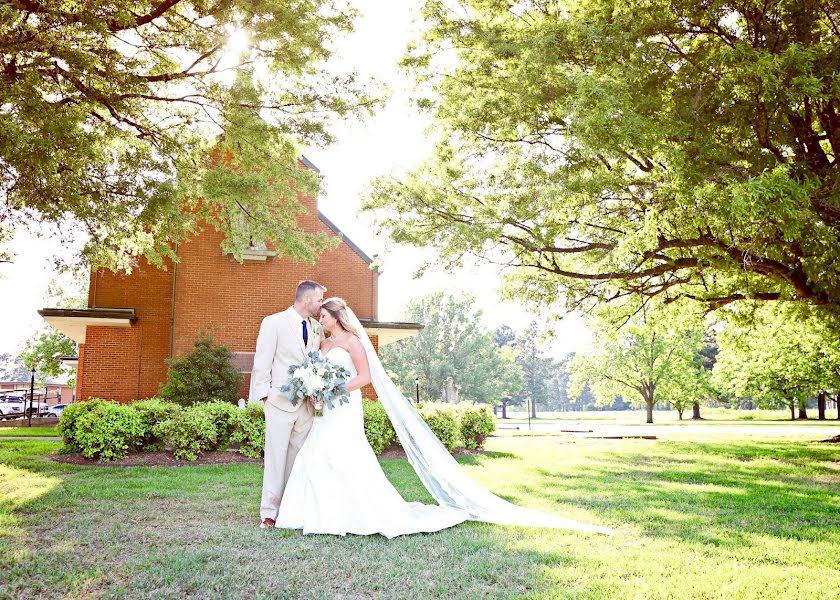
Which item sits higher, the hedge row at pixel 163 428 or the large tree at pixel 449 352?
the large tree at pixel 449 352

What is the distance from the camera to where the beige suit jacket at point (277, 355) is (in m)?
6.62

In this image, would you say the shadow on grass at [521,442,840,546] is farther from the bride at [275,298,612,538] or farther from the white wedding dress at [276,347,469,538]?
the white wedding dress at [276,347,469,538]

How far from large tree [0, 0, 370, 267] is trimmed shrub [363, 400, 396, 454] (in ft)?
12.6

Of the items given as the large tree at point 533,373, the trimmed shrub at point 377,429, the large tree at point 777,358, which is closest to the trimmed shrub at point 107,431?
the trimmed shrub at point 377,429

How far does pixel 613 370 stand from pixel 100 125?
45.5m

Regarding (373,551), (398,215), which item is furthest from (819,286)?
(373,551)

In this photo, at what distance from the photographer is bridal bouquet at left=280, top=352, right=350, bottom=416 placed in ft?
20.8

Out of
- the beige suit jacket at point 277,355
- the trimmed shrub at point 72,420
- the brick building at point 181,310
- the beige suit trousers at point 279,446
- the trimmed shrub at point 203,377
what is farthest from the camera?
the brick building at point 181,310

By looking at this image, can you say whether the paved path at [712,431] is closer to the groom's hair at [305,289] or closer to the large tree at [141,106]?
the large tree at [141,106]

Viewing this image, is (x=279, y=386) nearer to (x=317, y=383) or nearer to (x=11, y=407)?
(x=317, y=383)

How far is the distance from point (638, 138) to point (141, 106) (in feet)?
27.8

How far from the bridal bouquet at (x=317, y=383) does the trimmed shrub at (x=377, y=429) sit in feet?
22.5

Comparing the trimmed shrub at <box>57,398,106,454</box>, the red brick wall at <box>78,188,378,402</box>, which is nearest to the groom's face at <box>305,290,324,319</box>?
the trimmed shrub at <box>57,398,106,454</box>

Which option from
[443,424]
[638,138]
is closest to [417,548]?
[638,138]
